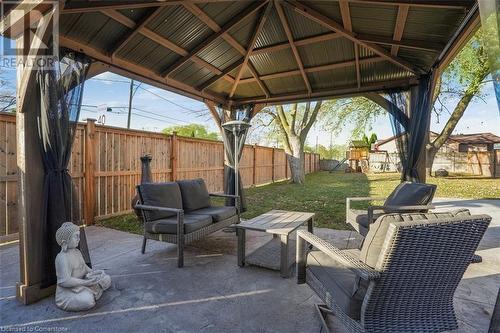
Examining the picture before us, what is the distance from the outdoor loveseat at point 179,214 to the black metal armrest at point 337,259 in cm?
151

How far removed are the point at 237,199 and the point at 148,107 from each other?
70.3ft

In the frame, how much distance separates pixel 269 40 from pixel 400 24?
1718mm

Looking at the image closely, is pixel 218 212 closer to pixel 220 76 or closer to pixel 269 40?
pixel 220 76

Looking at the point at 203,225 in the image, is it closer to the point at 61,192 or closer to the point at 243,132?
the point at 61,192

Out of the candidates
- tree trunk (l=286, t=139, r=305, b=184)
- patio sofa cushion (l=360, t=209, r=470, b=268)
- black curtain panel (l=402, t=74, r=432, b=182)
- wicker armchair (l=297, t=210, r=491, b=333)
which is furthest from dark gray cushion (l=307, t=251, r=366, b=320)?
tree trunk (l=286, t=139, r=305, b=184)

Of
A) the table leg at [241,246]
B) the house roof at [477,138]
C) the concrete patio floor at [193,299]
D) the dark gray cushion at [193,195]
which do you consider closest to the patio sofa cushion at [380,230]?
the concrete patio floor at [193,299]

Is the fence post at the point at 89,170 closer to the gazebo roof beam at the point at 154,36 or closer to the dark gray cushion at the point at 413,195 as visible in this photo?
the gazebo roof beam at the point at 154,36

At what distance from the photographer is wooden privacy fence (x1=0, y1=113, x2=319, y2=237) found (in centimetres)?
378

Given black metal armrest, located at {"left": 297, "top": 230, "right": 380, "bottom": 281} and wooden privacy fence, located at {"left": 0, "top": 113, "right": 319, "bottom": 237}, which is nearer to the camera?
black metal armrest, located at {"left": 297, "top": 230, "right": 380, "bottom": 281}

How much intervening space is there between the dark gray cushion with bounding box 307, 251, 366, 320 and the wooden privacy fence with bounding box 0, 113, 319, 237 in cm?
280

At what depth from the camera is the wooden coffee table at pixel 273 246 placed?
2830 millimetres

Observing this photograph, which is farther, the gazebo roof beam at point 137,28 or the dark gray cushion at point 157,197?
the dark gray cushion at point 157,197

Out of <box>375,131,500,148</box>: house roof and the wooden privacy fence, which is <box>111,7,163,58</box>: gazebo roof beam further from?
<box>375,131,500,148</box>: house roof

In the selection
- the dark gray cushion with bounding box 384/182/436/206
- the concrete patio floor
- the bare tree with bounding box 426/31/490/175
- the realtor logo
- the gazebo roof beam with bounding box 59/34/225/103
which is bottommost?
the concrete patio floor
